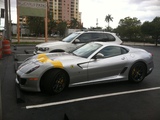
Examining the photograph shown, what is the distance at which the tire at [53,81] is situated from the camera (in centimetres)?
456

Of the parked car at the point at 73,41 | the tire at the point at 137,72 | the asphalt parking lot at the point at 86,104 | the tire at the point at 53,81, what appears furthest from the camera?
the parked car at the point at 73,41

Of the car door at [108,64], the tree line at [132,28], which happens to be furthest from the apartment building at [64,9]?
the car door at [108,64]

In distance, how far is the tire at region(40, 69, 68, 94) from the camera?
15.0ft

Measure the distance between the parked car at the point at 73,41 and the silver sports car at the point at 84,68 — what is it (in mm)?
2558

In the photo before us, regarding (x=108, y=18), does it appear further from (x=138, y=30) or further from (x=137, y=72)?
(x=137, y=72)

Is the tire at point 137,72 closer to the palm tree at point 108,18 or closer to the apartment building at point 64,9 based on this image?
the palm tree at point 108,18

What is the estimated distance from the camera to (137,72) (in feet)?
19.7

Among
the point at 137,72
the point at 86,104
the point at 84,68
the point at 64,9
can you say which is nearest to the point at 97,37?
the point at 137,72

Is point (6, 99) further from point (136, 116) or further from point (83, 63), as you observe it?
point (136, 116)

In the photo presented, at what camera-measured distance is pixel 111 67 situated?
5.47 m

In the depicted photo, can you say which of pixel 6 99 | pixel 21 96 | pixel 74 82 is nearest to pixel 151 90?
pixel 74 82

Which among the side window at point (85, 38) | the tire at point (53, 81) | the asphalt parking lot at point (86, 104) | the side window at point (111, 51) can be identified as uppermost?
the side window at point (85, 38)

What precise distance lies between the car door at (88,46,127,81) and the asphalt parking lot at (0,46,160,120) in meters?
0.40

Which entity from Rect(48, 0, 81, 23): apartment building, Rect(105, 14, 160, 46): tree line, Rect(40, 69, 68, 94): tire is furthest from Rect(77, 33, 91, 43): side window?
Rect(48, 0, 81, 23): apartment building
